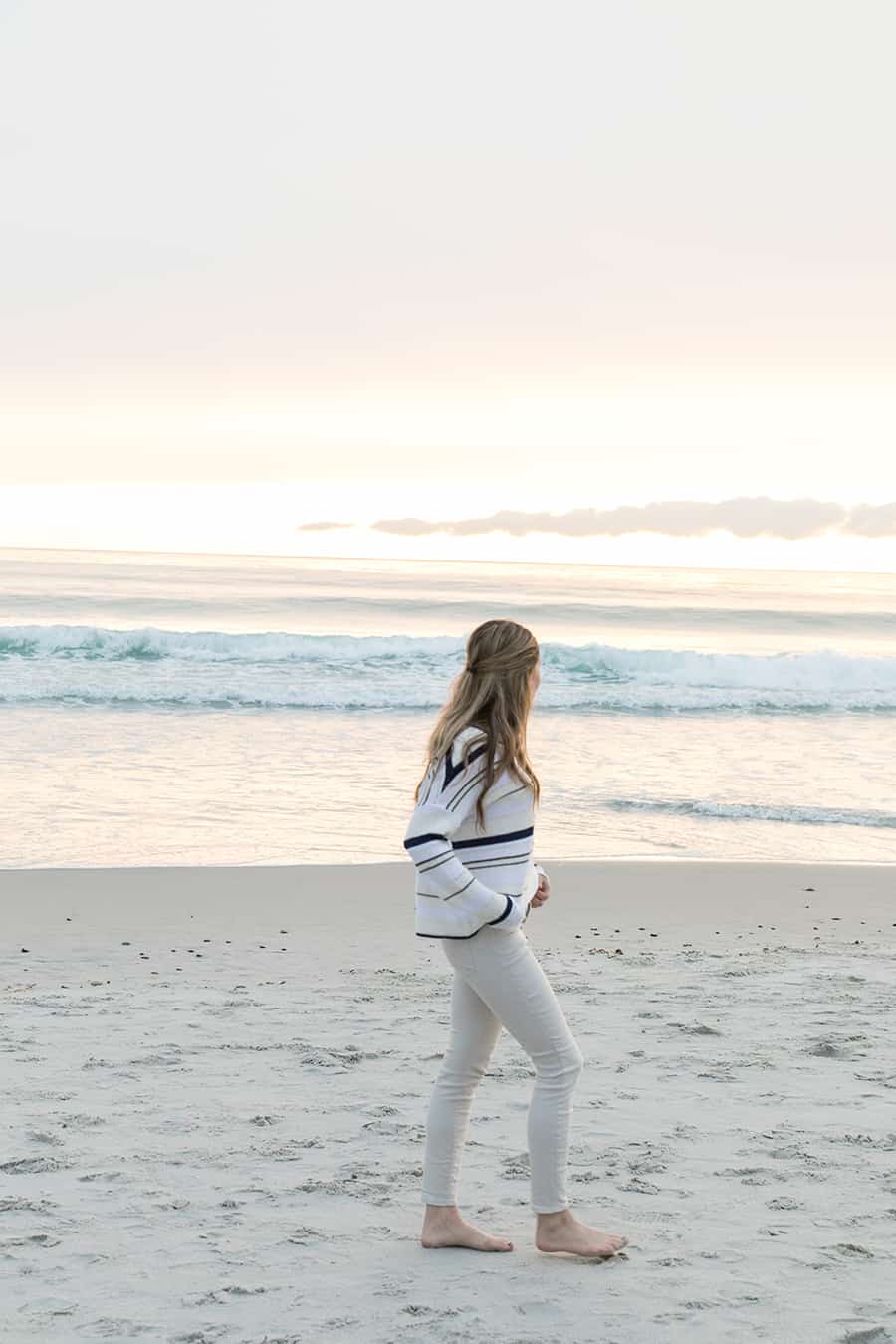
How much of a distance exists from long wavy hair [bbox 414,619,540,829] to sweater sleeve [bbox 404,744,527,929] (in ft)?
0.11

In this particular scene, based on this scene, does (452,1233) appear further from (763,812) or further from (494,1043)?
(763,812)

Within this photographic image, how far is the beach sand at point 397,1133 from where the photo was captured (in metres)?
3.52

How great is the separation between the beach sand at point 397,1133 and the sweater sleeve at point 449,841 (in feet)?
3.26

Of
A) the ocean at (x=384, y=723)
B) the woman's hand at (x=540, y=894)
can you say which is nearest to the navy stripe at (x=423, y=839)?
the woman's hand at (x=540, y=894)

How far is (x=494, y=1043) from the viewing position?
148 inches

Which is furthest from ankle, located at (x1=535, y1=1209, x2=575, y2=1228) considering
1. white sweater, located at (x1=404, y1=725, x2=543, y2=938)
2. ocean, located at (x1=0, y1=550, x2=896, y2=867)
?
ocean, located at (x1=0, y1=550, x2=896, y2=867)

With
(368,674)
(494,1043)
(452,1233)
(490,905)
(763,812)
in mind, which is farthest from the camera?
(368,674)

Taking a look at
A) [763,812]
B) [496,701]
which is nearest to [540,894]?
[496,701]

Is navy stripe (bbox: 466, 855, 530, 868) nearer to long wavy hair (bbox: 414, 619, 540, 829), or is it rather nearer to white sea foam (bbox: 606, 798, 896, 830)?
long wavy hair (bbox: 414, 619, 540, 829)

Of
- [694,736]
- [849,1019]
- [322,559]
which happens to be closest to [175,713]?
[694,736]

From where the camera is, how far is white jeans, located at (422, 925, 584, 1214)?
3639 millimetres

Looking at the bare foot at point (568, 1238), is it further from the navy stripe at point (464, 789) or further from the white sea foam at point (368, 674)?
the white sea foam at point (368, 674)

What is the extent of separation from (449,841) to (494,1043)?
23.7 inches

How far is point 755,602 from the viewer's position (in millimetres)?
47219
